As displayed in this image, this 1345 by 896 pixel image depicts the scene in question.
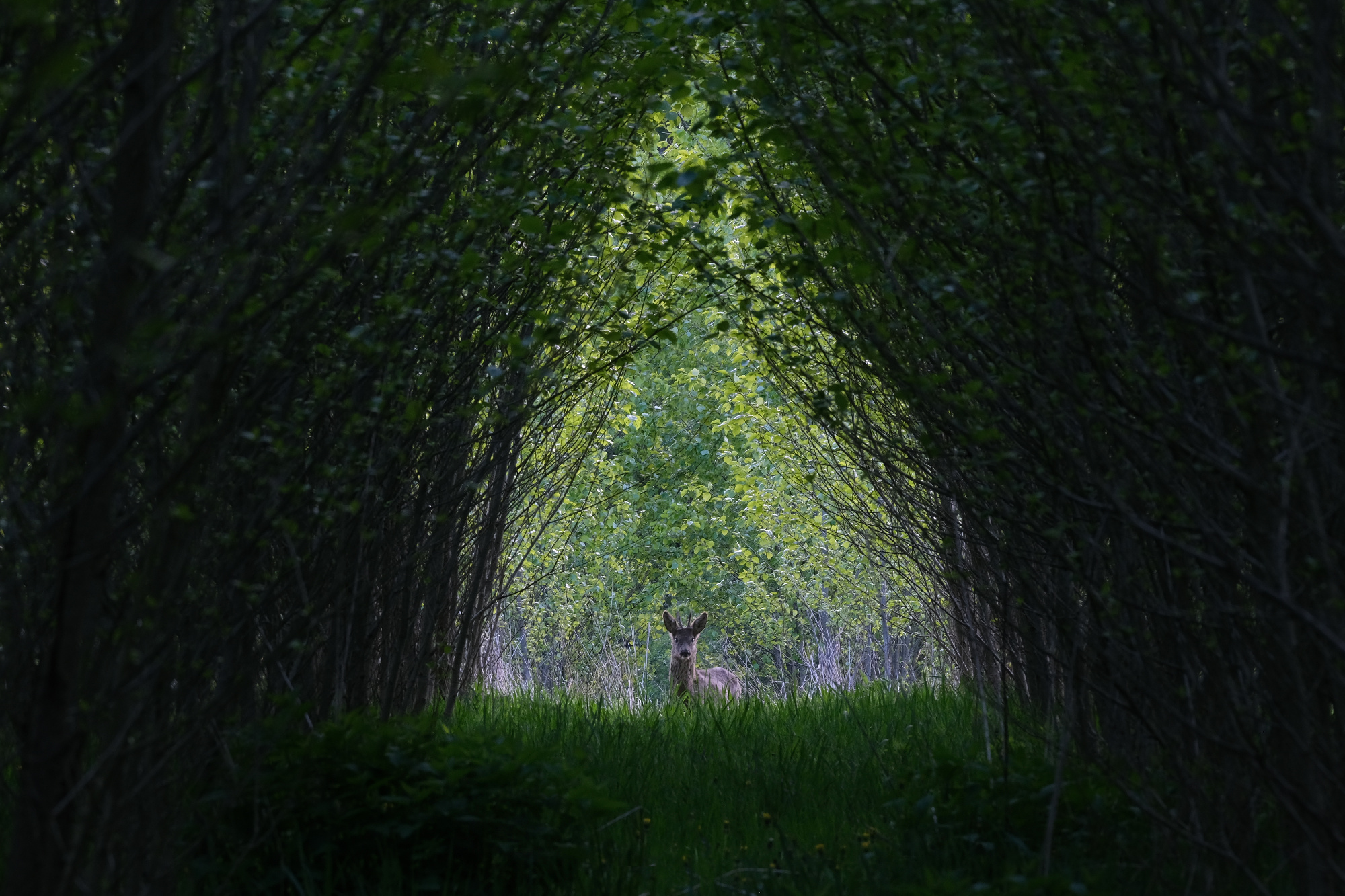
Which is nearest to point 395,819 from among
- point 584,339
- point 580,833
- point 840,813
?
point 580,833

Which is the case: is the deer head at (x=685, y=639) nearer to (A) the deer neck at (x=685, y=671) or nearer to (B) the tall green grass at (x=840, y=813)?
(A) the deer neck at (x=685, y=671)

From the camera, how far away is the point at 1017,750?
4.50 metres

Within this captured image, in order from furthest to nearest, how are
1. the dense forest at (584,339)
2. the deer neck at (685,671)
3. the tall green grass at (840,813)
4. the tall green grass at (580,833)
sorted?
1. the deer neck at (685,671)
2. the tall green grass at (840,813)
3. the tall green grass at (580,833)
4. the dense forest at (584,339)

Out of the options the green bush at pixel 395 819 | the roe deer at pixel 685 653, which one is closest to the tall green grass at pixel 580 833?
the green bush at pixel 395 819

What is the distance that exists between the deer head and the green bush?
8.57 metres

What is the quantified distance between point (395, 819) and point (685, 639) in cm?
889

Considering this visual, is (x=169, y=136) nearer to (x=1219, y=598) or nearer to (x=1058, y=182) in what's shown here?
(x=1058, y=182)

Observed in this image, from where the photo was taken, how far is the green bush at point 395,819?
10.9 feet

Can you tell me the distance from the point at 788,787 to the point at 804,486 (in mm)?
4080

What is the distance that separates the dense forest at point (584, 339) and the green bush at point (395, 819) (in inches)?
1.0

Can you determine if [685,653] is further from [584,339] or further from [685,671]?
[584,339]

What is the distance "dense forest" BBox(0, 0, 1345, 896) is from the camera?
6.61 ft

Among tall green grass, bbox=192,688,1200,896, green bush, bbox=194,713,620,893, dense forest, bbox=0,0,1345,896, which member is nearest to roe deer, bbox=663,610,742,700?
dense forest, bbox=0,0,1345,896

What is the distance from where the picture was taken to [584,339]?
4875 mm
